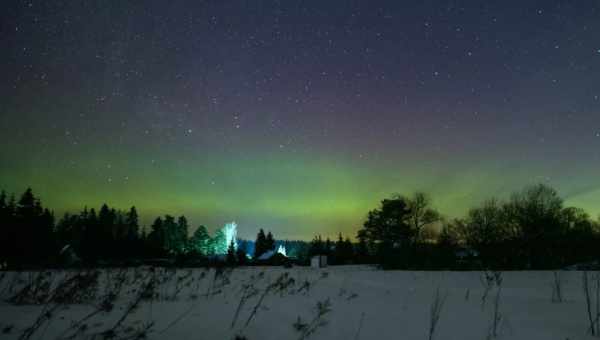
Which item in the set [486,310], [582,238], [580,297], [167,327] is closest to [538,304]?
[486,310]

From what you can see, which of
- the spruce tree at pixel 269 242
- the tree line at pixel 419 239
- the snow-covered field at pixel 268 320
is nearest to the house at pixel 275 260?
the tree line at pixel 419 239

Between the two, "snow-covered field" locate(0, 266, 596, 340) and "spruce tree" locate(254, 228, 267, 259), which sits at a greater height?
"snow-covered field" locate(0, 266, 596, 340)

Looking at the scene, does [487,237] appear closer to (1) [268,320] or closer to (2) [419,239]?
(2) [419,239]

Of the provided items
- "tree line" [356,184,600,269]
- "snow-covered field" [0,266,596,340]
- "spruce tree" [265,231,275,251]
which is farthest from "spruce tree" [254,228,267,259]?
"snow-covered field" [0,266,596,340]

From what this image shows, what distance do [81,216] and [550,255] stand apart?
72.0 meters

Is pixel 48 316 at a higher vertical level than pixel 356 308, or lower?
higher

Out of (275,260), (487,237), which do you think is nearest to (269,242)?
(275,260)

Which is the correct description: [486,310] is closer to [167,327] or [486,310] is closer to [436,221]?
[167,327]

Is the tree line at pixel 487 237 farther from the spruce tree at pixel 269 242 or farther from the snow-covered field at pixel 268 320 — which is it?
the spruce tree at pixel 269 242

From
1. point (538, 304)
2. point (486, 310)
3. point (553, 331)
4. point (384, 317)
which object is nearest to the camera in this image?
point (553, 331)

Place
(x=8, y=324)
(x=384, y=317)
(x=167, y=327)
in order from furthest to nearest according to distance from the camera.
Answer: (x=384, y=317) < (x=167, y=327) < (x=8, y=324)

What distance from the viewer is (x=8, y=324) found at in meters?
2.53

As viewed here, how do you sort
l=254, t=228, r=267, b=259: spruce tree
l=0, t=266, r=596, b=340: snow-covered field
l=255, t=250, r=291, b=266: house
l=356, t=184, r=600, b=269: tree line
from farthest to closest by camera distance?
1. l=254, t=228, r=267, b=259: spruce tree
2. l=255, t=250, r=291, b=266: house
3. l=356, t=184, r=600, b=269: tree line
4. l=0, t=266, r=596, b=340: snow-covered field

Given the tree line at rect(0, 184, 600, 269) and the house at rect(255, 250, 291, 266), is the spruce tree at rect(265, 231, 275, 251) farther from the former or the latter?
the house at rect(255, 250, 291, 266)
